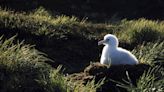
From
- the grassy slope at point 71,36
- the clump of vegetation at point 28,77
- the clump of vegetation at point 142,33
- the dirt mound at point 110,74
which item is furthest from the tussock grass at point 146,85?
the clump of vegetation at point 142,33

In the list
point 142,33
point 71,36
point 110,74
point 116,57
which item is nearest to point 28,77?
point 110,74

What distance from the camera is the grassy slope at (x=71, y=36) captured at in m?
12.2

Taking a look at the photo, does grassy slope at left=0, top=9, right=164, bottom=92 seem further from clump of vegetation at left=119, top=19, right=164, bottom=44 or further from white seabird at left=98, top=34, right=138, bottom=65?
white seabird at left=98, top=34, right=138, bottom=65

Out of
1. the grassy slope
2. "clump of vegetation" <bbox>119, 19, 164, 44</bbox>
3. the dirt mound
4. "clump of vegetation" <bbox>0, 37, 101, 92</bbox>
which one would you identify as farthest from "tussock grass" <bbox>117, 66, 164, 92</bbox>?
"clump of vegetation" <bbox>119, 19, 164, 44</bbox>

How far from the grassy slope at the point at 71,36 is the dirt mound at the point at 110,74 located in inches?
47.1

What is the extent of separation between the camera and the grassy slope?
12.2m

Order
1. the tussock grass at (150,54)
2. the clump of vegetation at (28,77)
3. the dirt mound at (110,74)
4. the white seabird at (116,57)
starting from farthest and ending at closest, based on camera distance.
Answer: the tussock grass at (150,54) → the white seabird at (116,57) → the dirt mound at (110,74) → the clump of vegetation at (28,77)

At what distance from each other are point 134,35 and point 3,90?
609cm

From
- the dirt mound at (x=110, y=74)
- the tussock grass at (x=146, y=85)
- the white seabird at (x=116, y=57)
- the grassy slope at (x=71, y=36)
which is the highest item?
the grassy slope at (x=71, y=36)

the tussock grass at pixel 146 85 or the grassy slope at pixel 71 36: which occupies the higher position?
the grassy slope at pixel 71 36

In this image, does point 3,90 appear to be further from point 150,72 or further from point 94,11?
point 94,11

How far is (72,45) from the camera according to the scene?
514 inches

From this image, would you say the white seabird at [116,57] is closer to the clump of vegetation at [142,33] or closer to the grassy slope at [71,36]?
the grassy slope at [71,36]

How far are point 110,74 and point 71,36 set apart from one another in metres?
4.14
